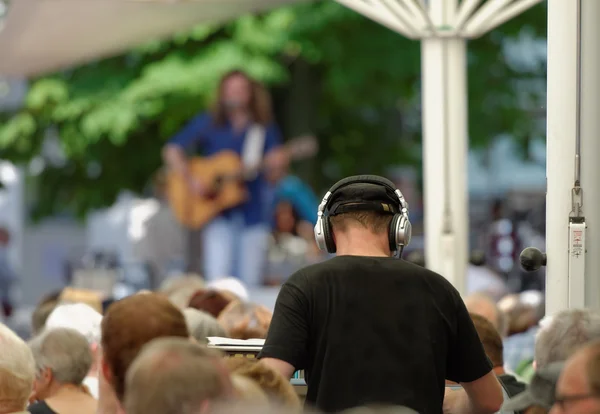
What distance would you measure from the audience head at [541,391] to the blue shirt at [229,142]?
11.8 m

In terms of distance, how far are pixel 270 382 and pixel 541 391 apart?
2.68 ft

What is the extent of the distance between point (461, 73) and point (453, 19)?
1.11 feet

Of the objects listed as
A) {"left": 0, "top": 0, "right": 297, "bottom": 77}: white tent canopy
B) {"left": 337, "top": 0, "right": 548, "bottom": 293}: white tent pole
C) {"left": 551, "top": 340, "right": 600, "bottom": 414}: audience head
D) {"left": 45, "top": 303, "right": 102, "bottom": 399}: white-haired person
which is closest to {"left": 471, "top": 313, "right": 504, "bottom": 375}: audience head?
{"left": 45, "top": 303, "right": 102, "bottom": 399}: white-haired person

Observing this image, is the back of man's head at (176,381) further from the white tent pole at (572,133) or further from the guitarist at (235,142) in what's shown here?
the guitarist at (235,142)

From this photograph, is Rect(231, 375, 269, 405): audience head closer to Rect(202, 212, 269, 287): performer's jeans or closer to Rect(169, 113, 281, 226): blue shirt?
Rect(202, 212, 269, 287): performer's jeans

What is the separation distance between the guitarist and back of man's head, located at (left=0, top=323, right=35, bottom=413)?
34.8 ft

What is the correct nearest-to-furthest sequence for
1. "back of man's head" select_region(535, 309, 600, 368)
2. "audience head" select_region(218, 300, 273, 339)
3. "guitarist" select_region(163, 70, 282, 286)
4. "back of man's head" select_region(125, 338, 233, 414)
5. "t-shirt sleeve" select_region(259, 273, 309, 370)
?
"back of man's head" select_region(125, 338, 233, 414)
"back of man's head" select_region(535, 309, 600, 368)
"t-shirt sleeve" select_region(259, 273, 309, 370)
"audience head" select_region(218, 300, 273, 339)
"guitarist" select_region(163, 70, 282, 286)

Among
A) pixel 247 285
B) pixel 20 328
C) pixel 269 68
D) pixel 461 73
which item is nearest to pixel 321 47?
pixel 269 68

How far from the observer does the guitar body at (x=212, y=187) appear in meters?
16.5

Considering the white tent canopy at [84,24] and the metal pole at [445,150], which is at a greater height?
the white tent canopy at [84,24]

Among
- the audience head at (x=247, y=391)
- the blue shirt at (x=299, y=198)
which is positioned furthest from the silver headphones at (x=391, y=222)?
the blue shirt at (x=299, y=198)

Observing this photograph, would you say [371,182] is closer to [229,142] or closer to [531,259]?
[531,259]

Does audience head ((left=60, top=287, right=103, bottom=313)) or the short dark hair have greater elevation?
the short dark hair

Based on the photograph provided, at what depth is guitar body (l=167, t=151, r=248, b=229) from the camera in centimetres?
1647
